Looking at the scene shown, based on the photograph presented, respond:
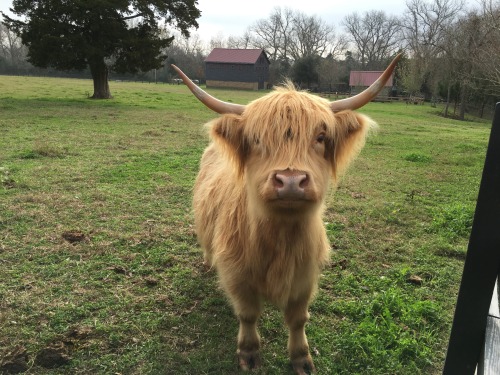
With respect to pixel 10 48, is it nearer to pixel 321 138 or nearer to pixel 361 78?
pixel 361 78

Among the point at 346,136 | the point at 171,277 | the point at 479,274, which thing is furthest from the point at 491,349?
the point at 171,277

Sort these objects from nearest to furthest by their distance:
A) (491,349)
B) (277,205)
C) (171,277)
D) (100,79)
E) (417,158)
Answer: (491,349) < (277,205) < (171,277) < (417,158) < (100,79)

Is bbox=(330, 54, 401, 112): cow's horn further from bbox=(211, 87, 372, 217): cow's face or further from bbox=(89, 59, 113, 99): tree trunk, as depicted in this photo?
bbox=(89, 59, 113, 99): tree trunk

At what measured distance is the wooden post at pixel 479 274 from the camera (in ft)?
3.17

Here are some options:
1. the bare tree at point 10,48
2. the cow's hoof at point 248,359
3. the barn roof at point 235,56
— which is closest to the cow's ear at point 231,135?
the cow's hoof at point 248,359

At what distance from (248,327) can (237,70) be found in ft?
179

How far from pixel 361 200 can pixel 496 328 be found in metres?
4.41

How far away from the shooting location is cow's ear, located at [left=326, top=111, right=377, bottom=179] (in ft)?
6.88

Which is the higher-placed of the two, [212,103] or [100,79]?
[100,79]

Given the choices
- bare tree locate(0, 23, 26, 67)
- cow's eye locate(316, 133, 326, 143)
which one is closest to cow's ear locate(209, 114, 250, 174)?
cow's eye locate(316, 133, 326, 143)

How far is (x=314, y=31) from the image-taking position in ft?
191

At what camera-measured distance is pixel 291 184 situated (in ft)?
5.56

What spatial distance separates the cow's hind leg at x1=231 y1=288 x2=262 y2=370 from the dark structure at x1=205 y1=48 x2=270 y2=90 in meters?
52.4

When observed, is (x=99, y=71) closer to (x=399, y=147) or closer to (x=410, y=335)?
(x=399, y=147)
